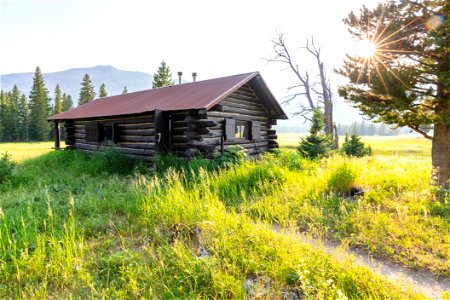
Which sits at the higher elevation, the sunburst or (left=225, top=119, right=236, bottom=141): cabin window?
the sunburst

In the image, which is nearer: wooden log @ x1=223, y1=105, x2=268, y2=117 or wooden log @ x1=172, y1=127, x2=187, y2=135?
wooden log @ x1=172, y1=127, x2=187, y2=135

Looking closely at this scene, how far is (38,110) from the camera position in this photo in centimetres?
4819

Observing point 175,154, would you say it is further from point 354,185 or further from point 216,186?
point 354,185

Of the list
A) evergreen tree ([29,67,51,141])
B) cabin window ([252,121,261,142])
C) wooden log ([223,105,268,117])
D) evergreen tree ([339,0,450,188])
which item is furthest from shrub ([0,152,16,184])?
evergreen tree ([29,67,51,141])

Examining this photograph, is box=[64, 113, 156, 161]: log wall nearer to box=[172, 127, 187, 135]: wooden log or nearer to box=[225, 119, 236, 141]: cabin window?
box=[172, 127, 187, 135]: wooden log

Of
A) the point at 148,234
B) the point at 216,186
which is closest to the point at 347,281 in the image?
the point at 148,234

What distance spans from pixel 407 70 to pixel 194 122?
7251 mm

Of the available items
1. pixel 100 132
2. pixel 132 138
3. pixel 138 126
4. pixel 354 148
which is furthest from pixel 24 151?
pixel 354 148

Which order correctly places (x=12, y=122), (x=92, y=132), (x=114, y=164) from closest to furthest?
1. (x=114, y=164)
2. (x=92, y=132)
3. (x=12, y=122)

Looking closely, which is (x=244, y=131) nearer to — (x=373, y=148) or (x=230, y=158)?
(x=230, y=158)

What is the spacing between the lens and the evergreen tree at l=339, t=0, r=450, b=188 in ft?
19.1

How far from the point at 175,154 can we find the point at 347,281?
914 centimetres

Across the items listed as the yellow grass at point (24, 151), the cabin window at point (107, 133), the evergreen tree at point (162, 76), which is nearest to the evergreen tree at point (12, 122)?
the yellow grass at point (24, 151)

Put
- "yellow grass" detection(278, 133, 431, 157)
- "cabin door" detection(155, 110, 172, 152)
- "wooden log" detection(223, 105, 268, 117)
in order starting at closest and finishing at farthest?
"cabin door" detection(155, 110, 172, 152) < "wooden log" detection(223, 105, 268, 117) < "yellow grass" detection(278, 133, 431, 157)
